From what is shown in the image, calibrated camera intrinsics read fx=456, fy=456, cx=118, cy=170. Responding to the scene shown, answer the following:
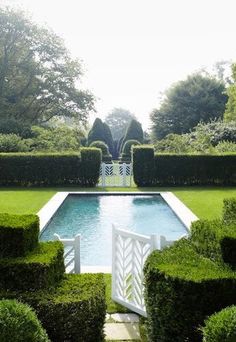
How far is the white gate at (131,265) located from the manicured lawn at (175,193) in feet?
20.9

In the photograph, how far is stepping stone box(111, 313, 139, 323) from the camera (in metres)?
5.16

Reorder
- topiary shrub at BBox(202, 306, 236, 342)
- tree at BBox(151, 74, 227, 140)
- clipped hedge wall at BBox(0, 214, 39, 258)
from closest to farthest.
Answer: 1. topiary shrub at BBox(202, 306, 236, 342)
2. clipped hedge wall at BBox(0, 214, 39, 258)
3. tree at BBox(151, 74, 227, 140)

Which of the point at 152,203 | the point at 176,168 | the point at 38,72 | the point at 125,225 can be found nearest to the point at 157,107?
the point at 38,72

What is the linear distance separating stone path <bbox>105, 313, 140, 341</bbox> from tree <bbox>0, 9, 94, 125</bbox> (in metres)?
27.5

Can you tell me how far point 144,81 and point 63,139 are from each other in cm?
3600

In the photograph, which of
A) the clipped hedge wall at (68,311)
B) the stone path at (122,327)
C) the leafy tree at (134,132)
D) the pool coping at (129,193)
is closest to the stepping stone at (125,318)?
the stone path at (122,327)

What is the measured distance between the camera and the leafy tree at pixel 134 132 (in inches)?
1581

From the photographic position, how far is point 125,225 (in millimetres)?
12430

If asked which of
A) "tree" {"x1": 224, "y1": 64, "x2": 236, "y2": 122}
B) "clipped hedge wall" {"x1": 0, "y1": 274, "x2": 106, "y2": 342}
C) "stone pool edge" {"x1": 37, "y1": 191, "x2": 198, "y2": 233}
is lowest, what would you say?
"stone pool edge" {"x1": 37, "y1": 191, "x2": 198, "y2": 233}

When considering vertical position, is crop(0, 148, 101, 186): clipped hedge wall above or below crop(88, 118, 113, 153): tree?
below

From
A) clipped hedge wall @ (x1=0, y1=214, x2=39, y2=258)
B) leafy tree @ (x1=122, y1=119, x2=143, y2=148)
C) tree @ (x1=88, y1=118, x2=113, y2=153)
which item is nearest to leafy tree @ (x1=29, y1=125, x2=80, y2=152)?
tree @ (x1=88, y1=118, x2=113, y2=153)

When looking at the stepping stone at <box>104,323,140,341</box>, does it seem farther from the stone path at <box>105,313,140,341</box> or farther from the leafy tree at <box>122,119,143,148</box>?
the leafy tree at <box>122,119,143,148</box>

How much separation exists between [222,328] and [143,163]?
1677cm

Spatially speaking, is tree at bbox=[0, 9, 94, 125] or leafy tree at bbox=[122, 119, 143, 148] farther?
leafy tree at bbox=[122, 119, 143, 148]
